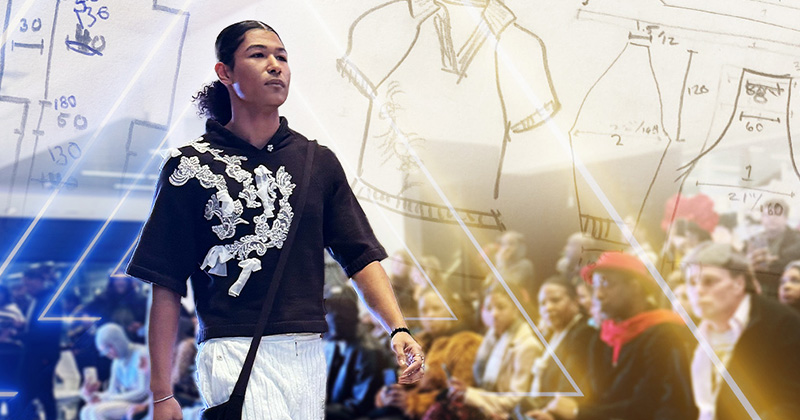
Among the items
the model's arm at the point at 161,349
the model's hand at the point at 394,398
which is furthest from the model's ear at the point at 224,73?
the model's hand at the point at 394,398

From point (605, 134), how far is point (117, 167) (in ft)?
6.06

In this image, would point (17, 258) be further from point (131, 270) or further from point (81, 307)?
point (131, 270)

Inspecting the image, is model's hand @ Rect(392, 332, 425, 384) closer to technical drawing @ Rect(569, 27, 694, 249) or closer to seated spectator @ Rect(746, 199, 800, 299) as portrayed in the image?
technical drawing @ Rect(569, 27, 694, 249)

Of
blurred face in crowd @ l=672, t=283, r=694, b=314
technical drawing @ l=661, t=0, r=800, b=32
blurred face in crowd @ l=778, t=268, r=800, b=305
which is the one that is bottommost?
blurred face in crowd @ l=672, t=283, r=694, b=314

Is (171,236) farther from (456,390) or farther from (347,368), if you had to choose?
(456,390)

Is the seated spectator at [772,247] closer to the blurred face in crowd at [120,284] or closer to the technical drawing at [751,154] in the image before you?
the technical drawing at [751,154]

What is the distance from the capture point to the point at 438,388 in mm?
3264

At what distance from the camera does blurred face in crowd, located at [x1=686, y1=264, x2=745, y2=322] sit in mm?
3434

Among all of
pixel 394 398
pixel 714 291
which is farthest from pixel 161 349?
pixel 714 291

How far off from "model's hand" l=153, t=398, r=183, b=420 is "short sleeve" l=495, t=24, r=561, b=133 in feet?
7.19

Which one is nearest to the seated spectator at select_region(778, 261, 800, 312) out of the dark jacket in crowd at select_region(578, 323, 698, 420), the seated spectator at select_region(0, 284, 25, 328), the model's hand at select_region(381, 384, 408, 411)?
the dark jacket in crowd at select_region(578, 323, 698, 420)

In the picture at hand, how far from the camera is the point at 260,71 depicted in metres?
1.56

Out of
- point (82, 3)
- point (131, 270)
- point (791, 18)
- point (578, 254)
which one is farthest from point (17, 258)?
point (791, 18)

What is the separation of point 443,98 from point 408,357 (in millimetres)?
1946
